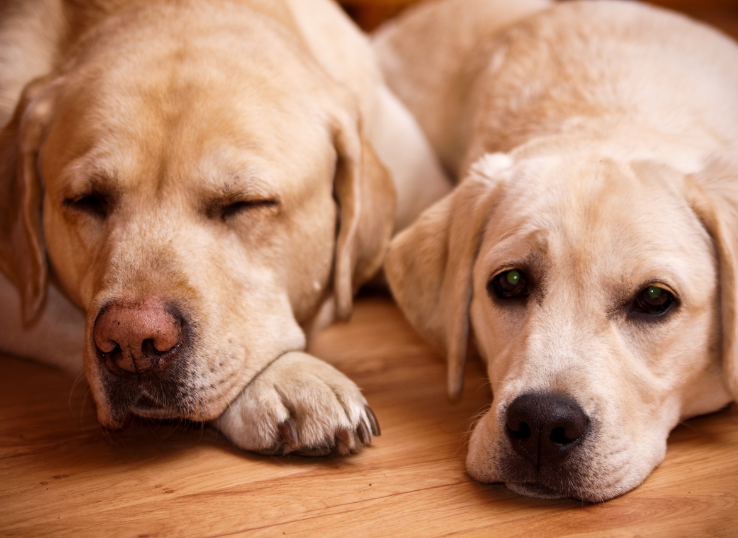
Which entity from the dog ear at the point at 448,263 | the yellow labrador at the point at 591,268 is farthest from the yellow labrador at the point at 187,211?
the yellow labrador at the point at 591,268

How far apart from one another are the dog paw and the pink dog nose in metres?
0.32

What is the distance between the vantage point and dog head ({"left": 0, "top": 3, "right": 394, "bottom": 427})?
231cm

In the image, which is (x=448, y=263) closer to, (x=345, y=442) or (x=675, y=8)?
(x=345, y=442)

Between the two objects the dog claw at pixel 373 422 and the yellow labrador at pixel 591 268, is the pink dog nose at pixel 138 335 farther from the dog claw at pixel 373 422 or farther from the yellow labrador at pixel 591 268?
the yellow labrador at pixel 591 268

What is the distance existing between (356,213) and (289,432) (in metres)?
0.99

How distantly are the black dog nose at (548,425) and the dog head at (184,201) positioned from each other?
0.91 meters

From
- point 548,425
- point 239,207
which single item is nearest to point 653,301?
point 548,425

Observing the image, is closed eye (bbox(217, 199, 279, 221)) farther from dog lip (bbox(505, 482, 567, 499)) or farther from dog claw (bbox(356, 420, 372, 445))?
dog lip (bbox(505, 482, 567, 499))

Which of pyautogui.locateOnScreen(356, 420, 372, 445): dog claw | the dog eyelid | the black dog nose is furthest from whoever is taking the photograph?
the dog eyelid

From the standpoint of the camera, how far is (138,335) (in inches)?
86.3

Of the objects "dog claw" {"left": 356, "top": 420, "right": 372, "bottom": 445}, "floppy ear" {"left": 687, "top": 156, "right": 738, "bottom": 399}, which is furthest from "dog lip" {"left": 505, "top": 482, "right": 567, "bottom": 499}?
"floppy ear" {"left": 687, "top": 156, "right": 738, "bottom": 399}

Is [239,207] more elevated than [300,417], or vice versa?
[239,207]

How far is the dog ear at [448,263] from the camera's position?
2.70 m

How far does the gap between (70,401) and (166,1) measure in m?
1.64
